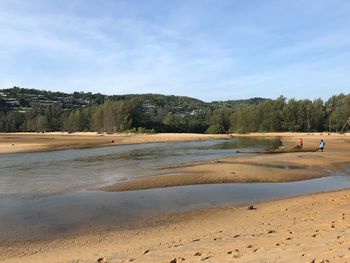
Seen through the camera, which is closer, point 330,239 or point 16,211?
point 330,239

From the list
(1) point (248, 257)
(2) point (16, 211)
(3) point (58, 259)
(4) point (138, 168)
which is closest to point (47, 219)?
(2) point (16, 211)

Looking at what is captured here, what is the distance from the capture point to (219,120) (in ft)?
611

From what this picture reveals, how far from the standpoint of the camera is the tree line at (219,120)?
455ft

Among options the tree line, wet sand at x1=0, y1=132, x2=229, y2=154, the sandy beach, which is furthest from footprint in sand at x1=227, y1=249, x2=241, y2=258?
the tree line

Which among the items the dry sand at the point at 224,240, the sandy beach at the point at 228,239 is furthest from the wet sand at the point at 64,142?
the dry sand at the point at 224,240

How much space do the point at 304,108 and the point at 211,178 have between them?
12342cm

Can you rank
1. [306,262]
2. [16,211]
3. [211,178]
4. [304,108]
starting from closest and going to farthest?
[306,262] < [16,211] < [211,178] < [304,108]

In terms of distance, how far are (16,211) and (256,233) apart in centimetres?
1074

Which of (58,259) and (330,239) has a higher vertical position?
(330,239)

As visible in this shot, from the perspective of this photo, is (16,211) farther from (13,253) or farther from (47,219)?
(13,253)

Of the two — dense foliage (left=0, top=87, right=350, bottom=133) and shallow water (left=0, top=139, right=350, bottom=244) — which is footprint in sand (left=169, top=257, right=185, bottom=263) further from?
dense foliage (left=0, top=87, right=350, bottom=133)

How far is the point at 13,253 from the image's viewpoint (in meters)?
11.0

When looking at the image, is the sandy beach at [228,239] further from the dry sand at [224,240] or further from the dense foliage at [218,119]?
the dense foliage at [218,119]

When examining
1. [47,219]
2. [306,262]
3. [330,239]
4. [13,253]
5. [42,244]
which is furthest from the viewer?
[47,219]
